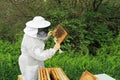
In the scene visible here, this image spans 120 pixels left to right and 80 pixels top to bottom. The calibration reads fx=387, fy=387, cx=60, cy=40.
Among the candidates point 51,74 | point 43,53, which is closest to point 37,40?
point 43,53

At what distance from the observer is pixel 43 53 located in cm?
556

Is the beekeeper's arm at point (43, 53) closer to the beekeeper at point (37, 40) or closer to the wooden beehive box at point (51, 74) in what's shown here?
the beekeeper at point (37, 40)

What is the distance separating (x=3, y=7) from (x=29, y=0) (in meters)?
0.90

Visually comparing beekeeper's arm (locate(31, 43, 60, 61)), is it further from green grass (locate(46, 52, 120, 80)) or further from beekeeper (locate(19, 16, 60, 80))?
green grass (locate(46, 52, 120, 80))

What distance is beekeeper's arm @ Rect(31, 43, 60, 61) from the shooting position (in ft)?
18.2

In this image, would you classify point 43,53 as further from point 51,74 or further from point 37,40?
point 51,74

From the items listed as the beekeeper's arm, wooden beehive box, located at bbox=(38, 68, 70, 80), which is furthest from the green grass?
the beekeeper's arm

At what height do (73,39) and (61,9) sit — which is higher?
(61,9)

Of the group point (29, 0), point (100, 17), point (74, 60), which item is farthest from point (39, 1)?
point (74, 60)

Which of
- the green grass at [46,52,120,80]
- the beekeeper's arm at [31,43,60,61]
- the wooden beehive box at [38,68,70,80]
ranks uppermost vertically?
the beekeeper's arm at [31,43,60,61]

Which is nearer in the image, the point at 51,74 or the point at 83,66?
the point at 51,74

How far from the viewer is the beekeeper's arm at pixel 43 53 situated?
5.55 metres

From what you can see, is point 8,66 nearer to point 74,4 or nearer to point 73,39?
point 73,39

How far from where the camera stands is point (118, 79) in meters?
7.46
